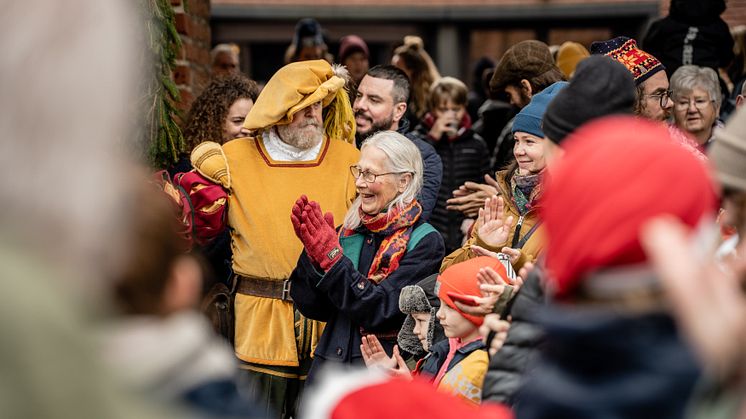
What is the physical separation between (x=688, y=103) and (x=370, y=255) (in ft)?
6.96

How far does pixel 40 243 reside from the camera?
4.08 feet

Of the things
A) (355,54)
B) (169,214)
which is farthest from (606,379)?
(355,54)

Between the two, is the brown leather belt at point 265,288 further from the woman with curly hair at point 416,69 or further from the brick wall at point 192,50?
the woman with curly hair at point 416,69

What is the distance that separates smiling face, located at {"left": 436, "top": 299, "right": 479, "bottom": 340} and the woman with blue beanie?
435 mm

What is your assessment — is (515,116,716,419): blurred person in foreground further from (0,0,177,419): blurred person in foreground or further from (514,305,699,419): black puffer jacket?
(0,0,177,419): blurred person in foreground

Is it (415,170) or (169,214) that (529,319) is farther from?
(415,170)

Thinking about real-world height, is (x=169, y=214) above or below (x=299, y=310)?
above

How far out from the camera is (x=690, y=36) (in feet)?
21.9

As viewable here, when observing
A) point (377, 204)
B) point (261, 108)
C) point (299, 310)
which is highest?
point (261, 108)

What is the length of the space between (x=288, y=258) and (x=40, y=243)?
3.51 m

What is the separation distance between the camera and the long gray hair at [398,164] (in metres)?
4.57

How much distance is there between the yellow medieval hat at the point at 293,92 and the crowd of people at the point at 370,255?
0.04 ft

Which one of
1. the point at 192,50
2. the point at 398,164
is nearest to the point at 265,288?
the point at 398,164

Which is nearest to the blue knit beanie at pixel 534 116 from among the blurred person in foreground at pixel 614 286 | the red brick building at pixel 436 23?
the blurred person in foreground at pixel 614 286
